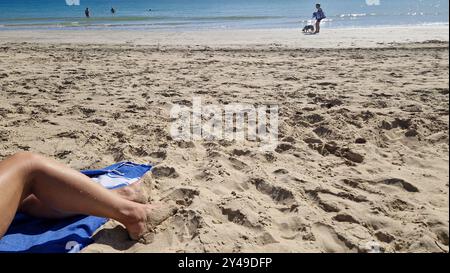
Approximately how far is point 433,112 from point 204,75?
12.5 ft

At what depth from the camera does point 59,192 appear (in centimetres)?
242

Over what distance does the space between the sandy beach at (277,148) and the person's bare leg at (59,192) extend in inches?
7.3

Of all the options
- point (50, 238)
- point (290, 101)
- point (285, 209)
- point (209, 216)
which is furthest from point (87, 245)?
point (290, 101)

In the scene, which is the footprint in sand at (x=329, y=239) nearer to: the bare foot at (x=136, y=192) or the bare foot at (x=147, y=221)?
the bare foot at (x=147, y=221)

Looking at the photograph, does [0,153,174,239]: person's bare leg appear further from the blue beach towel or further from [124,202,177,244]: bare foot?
the blue beach towel

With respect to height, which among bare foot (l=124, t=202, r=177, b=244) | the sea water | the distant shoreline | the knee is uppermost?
the sea water
